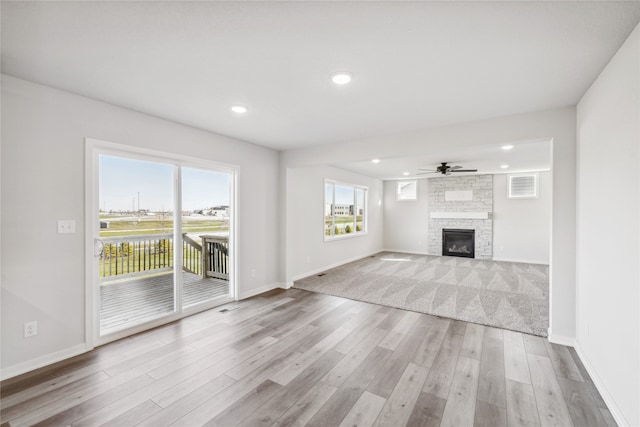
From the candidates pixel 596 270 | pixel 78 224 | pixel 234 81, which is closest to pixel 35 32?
pixel 234 81

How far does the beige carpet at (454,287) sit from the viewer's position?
3744 millimetres

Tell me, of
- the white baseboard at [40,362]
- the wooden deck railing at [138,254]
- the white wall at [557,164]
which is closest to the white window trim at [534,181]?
the white wall at [557,164]

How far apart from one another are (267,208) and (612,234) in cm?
418

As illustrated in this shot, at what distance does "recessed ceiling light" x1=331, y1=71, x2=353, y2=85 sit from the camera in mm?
2211

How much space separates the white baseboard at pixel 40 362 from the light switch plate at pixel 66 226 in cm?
110

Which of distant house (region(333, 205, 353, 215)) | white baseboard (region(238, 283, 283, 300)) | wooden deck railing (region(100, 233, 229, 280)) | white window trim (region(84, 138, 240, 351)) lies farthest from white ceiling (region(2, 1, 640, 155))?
distant house (region(333, 205, 353, 215))

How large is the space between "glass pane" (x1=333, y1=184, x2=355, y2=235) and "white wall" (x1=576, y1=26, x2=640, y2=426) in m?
4.76

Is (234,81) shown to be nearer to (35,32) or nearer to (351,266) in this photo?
(35,32)

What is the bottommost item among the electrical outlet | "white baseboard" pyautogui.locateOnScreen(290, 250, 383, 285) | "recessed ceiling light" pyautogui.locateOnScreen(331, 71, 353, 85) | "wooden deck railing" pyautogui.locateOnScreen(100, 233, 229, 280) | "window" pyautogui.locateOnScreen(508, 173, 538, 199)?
"white baseboard" pyautogui.locateOnScreen(290, 250, 383, 285)

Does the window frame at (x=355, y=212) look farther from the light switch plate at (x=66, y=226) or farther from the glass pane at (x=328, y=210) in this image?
the light switch plate at (x=66, y=226)

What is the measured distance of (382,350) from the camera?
9.18 ft

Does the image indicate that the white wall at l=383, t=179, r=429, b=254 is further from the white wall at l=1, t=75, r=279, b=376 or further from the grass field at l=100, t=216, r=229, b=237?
the white wall at l=1, t=75, r=279, b=376

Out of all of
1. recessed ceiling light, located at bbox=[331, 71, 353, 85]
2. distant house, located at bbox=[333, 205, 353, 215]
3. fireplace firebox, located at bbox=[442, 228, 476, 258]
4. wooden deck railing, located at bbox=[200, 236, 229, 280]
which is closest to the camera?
recessed ceiling light, located at bbox=[331, 71, 353, 85]

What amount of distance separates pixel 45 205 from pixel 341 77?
2.84 meters
